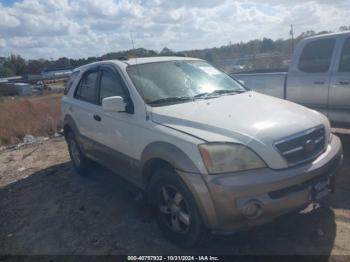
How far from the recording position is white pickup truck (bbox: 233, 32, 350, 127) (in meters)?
5.93

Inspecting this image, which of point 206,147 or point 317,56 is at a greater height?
point 317,56

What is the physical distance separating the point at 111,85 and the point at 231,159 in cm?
222

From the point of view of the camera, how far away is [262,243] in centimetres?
351

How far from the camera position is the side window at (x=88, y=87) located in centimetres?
521

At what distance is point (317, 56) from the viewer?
6340mm

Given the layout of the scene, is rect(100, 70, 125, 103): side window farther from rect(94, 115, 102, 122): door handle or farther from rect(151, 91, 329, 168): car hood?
rect(151, 91, 329, 168): car hood

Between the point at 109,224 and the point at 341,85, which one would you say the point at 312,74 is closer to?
the point at 341,85

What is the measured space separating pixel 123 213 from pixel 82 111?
1789mm

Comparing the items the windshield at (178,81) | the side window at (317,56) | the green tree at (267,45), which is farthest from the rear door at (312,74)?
the green tree at (267,45)

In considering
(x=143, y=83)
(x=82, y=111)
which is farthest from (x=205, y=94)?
(x=82, y=111)

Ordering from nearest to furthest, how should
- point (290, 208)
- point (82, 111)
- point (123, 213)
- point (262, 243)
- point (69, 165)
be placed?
point (290, 208)
point (262, 243)
point (123, 213)
point (82, 111)
point (69, 165)

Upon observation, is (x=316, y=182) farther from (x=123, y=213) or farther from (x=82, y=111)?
(x=82, y=111)

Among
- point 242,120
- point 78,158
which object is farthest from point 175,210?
point 78,158

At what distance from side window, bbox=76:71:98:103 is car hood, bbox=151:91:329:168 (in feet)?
5.70
